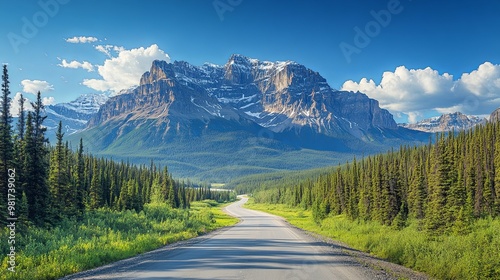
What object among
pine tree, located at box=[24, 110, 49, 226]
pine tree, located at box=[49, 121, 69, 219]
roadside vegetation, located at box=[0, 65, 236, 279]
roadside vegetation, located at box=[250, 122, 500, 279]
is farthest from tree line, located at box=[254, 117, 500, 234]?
pine tree, located at box=[49, 121, 69, 219]

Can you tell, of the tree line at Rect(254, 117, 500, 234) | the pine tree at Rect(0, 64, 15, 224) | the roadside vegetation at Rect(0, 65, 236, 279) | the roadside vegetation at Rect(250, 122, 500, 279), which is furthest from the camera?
the tree line at Rect(254, 117, 500, 234)

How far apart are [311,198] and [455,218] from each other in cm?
7611

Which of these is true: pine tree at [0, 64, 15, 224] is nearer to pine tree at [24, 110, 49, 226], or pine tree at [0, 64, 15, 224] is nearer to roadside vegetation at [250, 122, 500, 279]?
pine tree at [24, 110, 49, 226]

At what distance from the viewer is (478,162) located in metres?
50.1

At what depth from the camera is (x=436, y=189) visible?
3089 cm

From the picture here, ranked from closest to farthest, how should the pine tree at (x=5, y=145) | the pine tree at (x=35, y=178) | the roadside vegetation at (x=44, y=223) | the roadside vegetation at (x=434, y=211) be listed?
the roadside vegetation at (x=44, y=223), the roadside vegetation at (x=434, y=211), the pine tree at (x=5, y=145), the pine tree at (x=35, y=178)

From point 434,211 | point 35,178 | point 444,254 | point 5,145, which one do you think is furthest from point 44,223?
point 434,211

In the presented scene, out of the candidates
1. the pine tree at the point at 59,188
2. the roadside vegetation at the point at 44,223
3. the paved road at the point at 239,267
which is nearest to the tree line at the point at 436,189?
the paved road at the point at 239,267

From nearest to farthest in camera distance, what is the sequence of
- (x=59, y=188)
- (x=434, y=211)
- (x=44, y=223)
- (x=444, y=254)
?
(x=444, y=254) < (x=434, y=211) < (x=44, y=223) < (x=59, y=188)

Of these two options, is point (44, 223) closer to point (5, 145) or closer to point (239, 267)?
point (5, 145)

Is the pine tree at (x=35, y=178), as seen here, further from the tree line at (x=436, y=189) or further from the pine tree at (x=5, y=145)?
the tree line at (x=436, y=189)

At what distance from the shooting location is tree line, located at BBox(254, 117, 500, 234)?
29375mm

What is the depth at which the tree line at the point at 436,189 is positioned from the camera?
1156 inches

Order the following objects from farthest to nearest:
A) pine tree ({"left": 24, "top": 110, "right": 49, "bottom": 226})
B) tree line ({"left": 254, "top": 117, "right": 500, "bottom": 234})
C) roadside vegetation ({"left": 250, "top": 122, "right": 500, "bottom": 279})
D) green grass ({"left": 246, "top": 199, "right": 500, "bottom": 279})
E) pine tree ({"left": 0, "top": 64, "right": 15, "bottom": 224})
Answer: pine tree ({"left": 24, "top": 110, "right": 49, "bottom": 226}), tree line ({"left": 254, "top": 117, "right": 500, "bottom": 234}), pine tree ({"left": 0, "top": 64, "right": 15, "bottom": 224}), roadside vegetation ({"left": 250, "top": 122, "right": 500, "bottom": 279}), green grass ({"left": 246, "top": 199, "right": 500, "bottom": 279})
